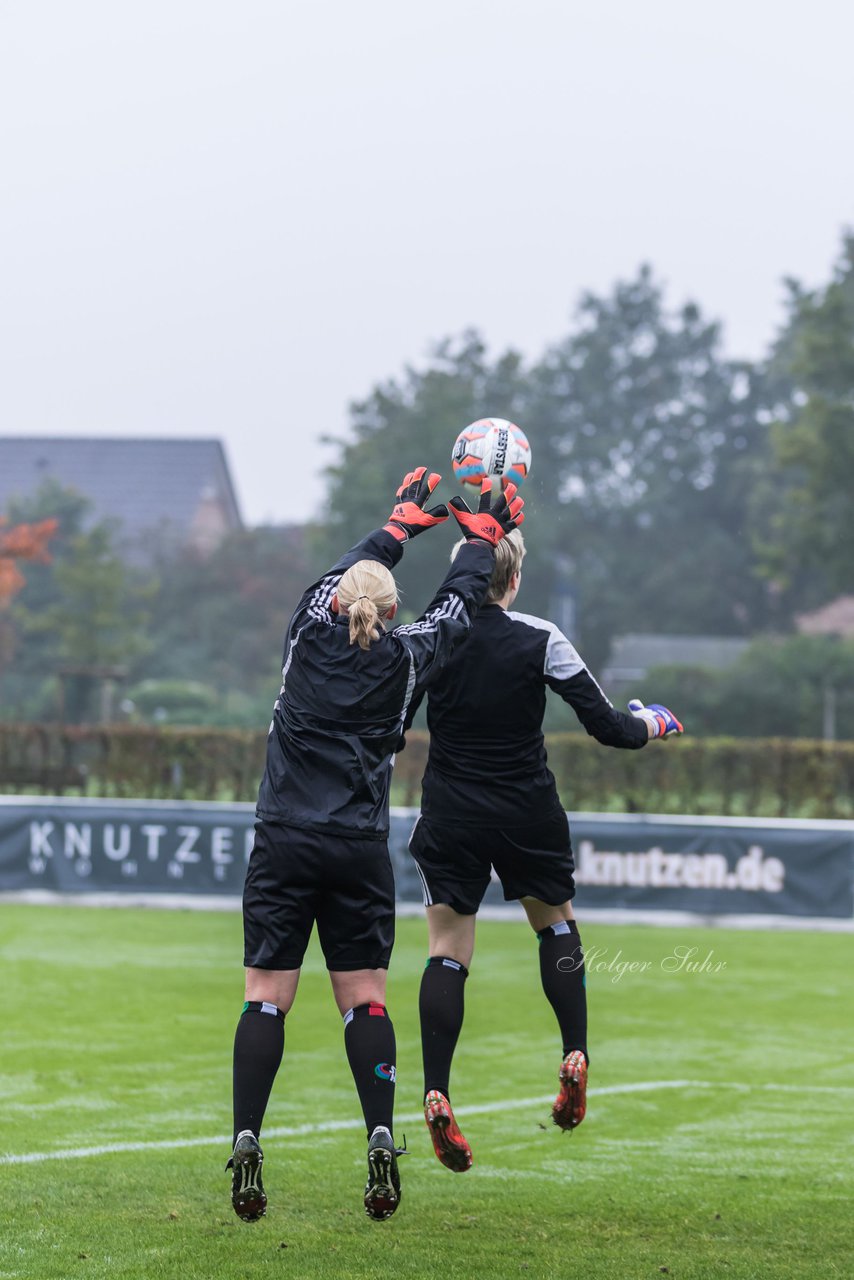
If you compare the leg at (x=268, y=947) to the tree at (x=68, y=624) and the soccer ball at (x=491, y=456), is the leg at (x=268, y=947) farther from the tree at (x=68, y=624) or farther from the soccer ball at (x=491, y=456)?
the tree at (x=68, y=624)

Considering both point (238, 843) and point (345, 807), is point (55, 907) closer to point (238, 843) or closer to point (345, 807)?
point (238, 843)

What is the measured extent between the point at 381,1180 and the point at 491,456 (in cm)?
259

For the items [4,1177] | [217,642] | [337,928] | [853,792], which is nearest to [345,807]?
[337,928]

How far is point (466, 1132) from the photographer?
7172 millimetres

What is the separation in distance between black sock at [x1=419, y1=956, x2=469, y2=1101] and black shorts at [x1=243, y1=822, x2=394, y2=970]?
649 mm

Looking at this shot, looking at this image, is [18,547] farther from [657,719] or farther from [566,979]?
[657,719]

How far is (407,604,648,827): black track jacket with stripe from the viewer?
5688mm

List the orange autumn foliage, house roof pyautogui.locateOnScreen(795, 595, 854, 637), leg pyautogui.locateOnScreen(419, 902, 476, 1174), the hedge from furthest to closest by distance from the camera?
1. house roof pyautogui.locateOnScreen(795, 595, 854, 637)
2. the orange autumn foliage
3. the hedge
4. leg pyautogui.locateOnScreen(419, 902, 476, 1174)

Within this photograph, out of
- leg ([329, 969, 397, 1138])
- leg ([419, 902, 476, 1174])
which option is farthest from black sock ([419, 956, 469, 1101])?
leg ([329, 969, 397, 1138])

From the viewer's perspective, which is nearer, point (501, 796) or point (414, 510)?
point (414, 510)

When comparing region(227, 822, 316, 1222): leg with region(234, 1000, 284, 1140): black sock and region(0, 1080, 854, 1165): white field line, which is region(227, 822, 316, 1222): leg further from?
region(0, 1080, 854, 1165): white field line

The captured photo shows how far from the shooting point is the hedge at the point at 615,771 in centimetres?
2156

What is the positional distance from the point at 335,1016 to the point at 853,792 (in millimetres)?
12657

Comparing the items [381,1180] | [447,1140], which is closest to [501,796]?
[447,1140]
